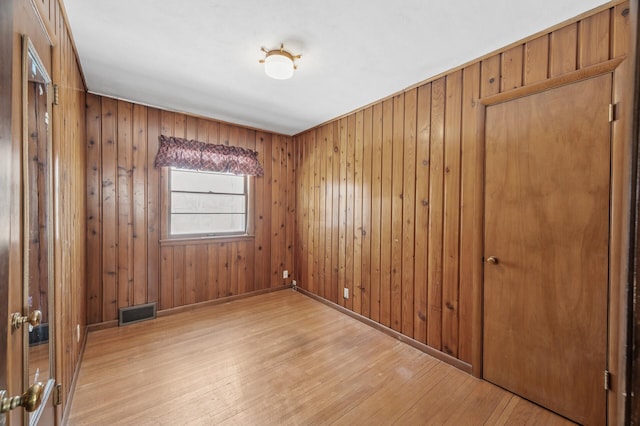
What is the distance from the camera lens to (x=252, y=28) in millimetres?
1871

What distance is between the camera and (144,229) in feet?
10.9

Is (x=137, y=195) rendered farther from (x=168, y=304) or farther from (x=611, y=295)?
(x=611, y=295)

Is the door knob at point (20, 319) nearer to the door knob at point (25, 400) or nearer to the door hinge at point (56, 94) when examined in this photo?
the door knob at point (25, 400)

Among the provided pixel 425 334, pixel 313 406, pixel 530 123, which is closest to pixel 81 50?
pixel 313 406

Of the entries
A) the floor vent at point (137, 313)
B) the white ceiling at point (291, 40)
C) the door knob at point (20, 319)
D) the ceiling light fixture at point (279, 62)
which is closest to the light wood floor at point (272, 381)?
the floor vent at point (137, 313)

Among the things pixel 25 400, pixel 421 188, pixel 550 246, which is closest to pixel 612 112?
pixel 550 246

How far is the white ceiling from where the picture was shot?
1678mm

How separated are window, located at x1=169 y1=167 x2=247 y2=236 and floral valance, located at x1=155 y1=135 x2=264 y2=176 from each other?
15 cm

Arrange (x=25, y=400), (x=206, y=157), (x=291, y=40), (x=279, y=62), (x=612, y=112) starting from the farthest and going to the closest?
(x=206, y=157)
(x=279, y=62)
(x=291, y=40)
(x=612, y=112)
(x=25, y=400)

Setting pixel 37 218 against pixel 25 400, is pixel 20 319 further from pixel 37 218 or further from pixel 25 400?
pixel 37 218

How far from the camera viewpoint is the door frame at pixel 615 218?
1.50 feet

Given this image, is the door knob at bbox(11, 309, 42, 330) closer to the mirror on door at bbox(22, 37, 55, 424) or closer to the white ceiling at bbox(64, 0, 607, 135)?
the mirror on door at bbox(22, 37, 55, 424)

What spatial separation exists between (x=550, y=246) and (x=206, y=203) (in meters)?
3.74

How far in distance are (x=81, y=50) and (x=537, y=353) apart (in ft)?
13.4
